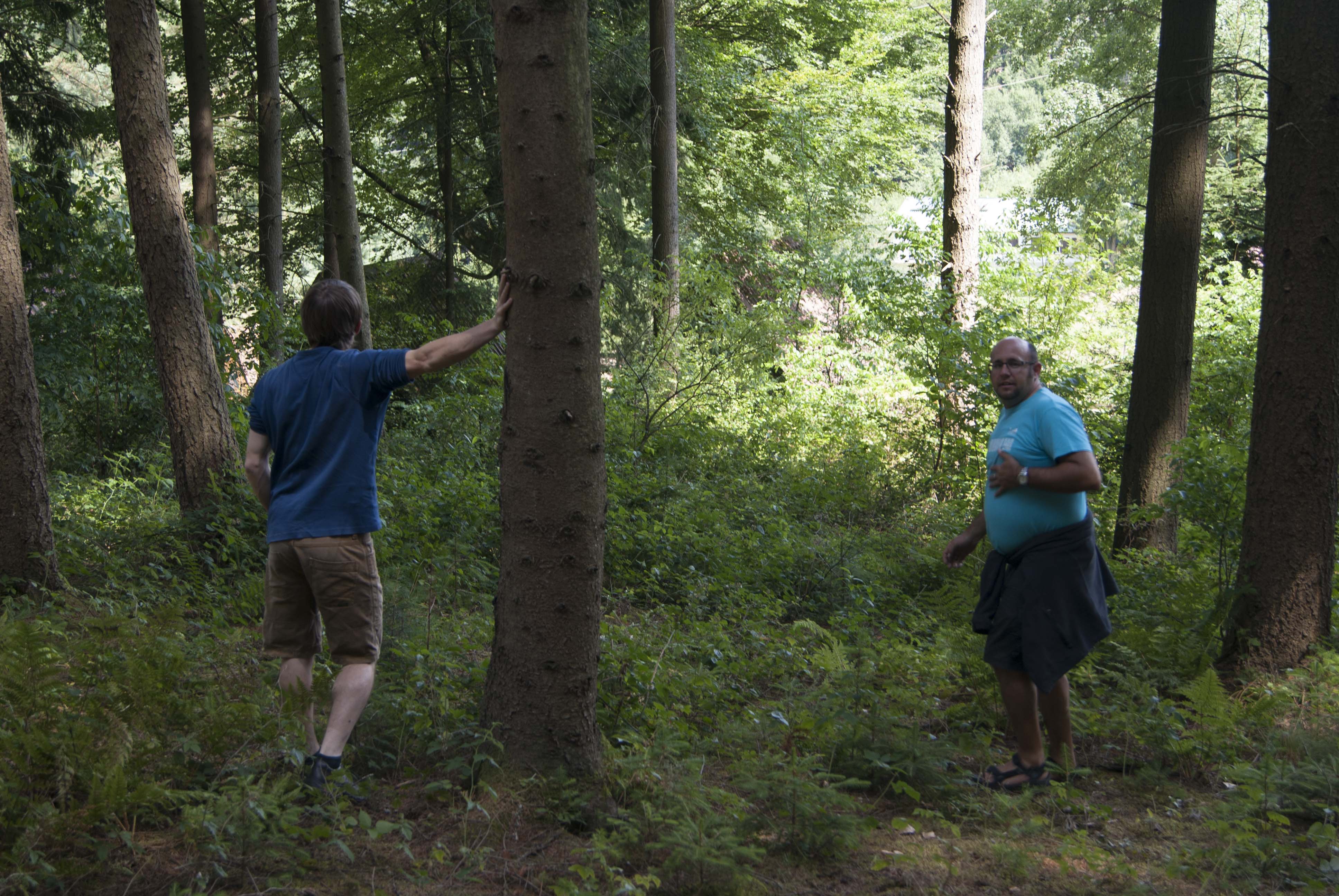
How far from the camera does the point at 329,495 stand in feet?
12.3

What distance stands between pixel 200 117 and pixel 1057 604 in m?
13.5

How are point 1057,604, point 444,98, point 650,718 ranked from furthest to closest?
1. point 444,98
2. point 650,718
3. point 1057,604

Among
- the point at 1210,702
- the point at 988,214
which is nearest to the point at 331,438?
the point at 1210,702

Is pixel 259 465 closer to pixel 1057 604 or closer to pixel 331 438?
pixel 331 438

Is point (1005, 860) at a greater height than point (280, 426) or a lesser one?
lesser

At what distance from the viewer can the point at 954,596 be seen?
24.0 ft

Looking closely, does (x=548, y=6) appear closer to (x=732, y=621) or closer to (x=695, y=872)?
(x=695, y=872)

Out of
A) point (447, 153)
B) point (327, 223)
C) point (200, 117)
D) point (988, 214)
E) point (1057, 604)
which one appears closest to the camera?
point (1057, 604)

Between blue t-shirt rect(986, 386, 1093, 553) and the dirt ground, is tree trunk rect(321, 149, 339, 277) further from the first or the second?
the dirt ground

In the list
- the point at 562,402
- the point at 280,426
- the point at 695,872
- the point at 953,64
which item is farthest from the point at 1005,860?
the point at 953,64

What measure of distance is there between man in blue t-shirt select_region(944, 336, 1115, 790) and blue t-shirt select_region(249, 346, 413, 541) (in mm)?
2693

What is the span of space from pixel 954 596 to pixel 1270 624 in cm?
211

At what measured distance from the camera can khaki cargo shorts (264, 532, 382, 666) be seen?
3.73 meters

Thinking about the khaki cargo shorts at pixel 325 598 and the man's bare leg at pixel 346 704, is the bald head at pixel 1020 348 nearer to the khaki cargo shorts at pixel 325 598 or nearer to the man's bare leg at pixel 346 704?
the khaki cargo shorts at pixel 325 598
